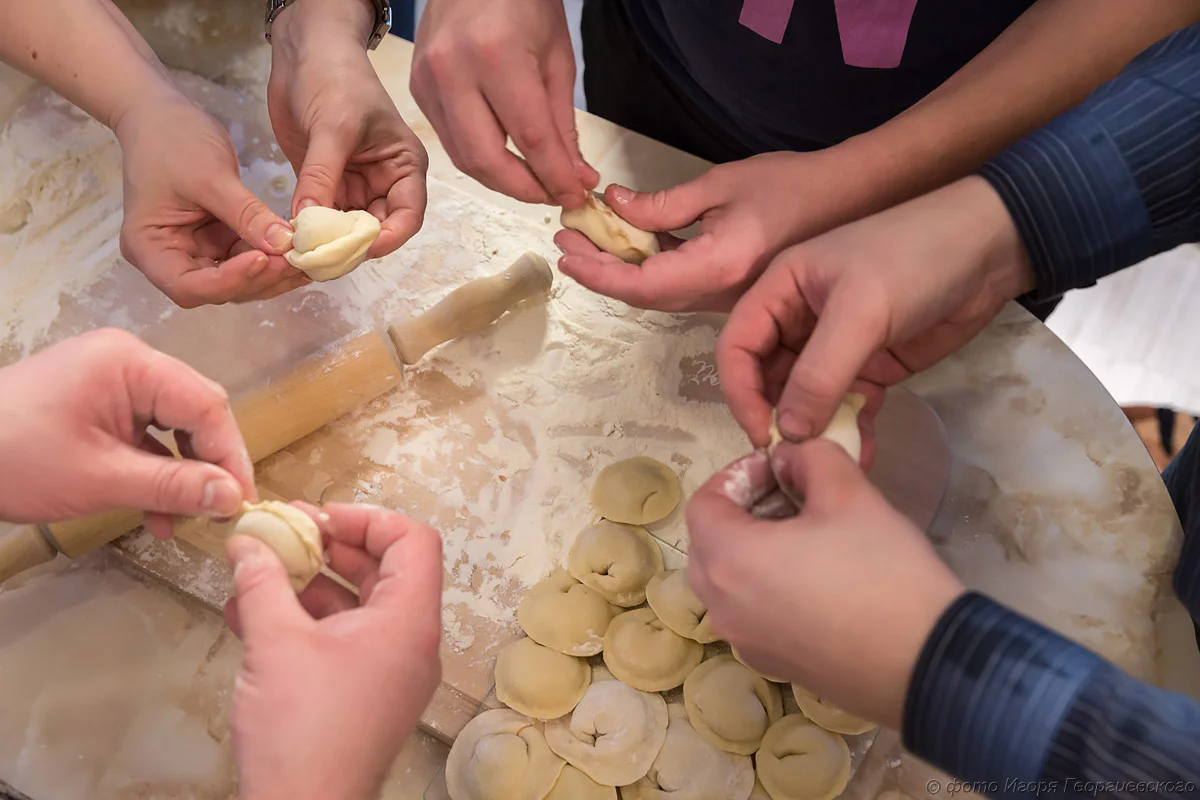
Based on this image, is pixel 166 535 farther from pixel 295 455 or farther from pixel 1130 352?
pixel 1130 352

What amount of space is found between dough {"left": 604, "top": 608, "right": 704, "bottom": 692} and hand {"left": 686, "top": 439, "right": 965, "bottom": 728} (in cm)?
22

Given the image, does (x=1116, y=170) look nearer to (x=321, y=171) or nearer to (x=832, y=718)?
(x=832, y=718)

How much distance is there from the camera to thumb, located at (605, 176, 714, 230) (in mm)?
1054

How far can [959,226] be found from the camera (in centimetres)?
92

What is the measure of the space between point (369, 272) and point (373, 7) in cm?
41

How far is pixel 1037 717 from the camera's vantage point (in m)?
0.66

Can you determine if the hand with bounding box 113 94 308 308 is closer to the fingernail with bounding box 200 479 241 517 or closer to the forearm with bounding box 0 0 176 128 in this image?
the forearm with bounding box 0 0 176 128

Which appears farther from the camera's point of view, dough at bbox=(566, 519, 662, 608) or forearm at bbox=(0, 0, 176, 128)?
forearm at bbox=(0, 0, 176, 128)

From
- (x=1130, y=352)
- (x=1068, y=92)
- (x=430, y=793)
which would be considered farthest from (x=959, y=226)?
(x=1130, y=352)

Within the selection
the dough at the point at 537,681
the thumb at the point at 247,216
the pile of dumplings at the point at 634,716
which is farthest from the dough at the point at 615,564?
the thumb at the point at 247,216

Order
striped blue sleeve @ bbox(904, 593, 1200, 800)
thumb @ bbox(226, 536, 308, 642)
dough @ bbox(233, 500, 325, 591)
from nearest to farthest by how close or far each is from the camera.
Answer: striped blue sleeve @ bbox(904, 593, 1200, 800) → thumb @ bbox(226, 536, 308, 642) → dough @ bbox(233, 500, 325, 591)

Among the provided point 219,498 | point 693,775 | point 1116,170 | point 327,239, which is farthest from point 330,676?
point 1116,170

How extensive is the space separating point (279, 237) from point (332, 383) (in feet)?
0.73

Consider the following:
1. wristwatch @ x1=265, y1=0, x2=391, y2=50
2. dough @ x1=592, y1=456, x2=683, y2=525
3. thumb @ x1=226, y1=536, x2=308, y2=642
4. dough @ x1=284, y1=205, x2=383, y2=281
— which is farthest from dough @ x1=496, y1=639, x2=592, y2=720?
wristwatch @ x1=265, y1=0, x2=391, y2=50
